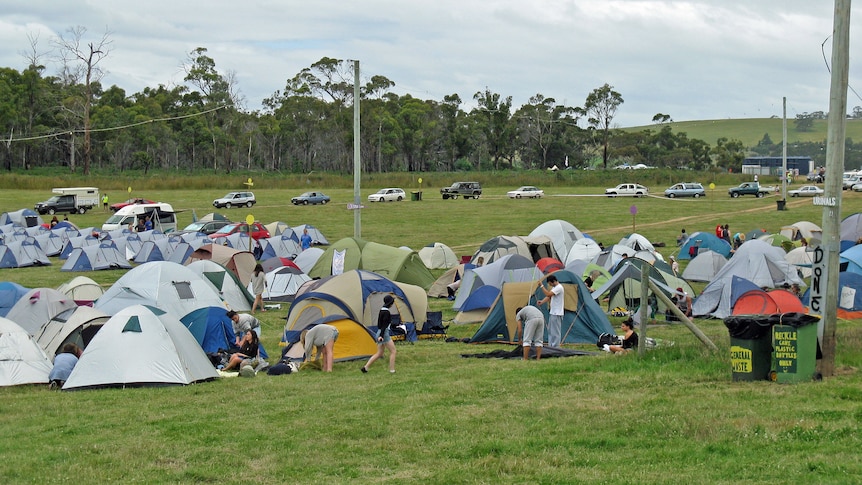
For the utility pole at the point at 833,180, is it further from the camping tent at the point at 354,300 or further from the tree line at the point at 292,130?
the tree line at the point at 292,130

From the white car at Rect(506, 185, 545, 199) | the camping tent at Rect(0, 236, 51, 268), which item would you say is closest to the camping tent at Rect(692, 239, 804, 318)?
the camping tent at Rect(0, 236, 51, 268)

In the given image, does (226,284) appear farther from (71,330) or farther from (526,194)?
(526,194)

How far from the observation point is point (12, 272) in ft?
114

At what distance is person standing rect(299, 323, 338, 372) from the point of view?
1644 centimetres

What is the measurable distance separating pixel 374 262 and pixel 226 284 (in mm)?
4702

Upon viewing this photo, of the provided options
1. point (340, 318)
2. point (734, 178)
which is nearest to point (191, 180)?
point (734, 178)

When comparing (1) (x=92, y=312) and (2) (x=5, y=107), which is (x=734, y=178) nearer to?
(2) (x=5, y=107)

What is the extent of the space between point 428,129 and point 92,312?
93680mm

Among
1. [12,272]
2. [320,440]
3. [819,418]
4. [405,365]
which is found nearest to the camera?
[819,418]

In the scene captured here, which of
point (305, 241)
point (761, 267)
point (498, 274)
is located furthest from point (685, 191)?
point (498, 274)

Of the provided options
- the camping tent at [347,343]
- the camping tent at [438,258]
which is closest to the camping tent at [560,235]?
the camping tent at [438,258]

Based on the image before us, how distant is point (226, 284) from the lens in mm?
25625

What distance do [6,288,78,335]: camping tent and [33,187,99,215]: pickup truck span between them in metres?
42.0

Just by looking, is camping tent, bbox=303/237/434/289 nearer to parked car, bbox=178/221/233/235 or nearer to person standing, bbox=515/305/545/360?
person standing, bbox=515/305/545/360
